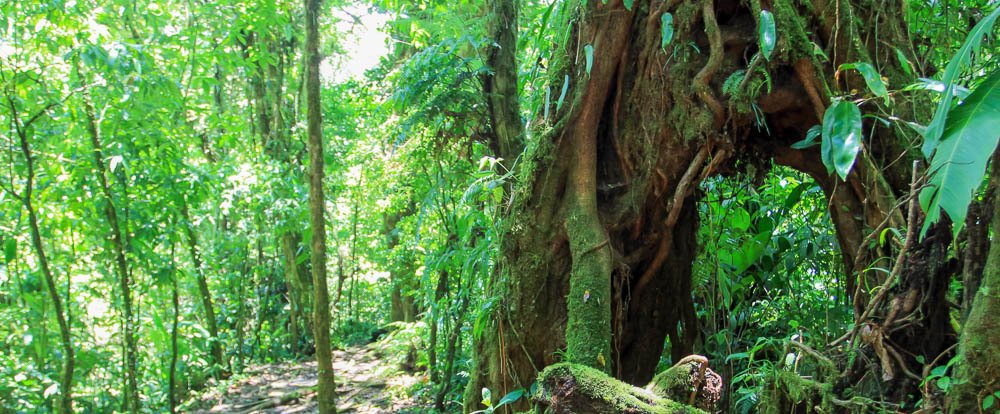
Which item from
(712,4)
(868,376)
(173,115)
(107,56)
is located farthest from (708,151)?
(173,115)

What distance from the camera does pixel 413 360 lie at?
7824 mm

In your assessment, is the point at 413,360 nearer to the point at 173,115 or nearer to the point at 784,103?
the point at 173,115

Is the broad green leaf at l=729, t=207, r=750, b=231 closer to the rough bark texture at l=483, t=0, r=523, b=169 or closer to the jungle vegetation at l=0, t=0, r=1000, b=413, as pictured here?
the jungle vegetation at l=0, t=0, r=1000, b=413

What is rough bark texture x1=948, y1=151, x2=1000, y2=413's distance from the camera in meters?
1.92

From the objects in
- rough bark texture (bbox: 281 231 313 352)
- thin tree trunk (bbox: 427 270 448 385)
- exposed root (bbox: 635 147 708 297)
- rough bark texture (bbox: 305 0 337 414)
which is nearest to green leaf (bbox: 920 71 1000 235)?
exposed root (bbox: 635 147 708 297)

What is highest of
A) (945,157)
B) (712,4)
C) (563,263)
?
(712,4)

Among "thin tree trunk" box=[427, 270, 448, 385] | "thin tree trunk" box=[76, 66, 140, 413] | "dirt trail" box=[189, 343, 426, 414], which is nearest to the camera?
"thin tree trunk" box=[76, 66, 140, 413]

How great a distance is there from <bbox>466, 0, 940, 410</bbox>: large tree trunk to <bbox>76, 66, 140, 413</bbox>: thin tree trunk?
3.89m

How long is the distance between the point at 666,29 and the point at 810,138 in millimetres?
737

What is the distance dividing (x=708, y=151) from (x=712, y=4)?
2.06 feet

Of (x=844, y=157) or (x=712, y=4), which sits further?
(x=712, y=4)

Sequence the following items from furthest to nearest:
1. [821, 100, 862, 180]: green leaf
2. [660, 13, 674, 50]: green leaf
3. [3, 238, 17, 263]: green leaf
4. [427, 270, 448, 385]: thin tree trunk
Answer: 1. [427, 270, 448, 385]: thin tree trunk
2. [3, 238, 17, 263]: green leaf
3. [660, 13, 674, 50]: green leaf
4. [821, 100, 862, 180]: green leaf

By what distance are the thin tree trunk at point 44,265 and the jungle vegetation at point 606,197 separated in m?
0.03

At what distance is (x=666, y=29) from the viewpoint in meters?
2.91
